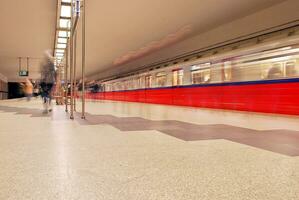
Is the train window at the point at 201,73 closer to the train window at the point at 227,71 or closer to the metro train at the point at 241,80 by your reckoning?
the metro train at the point at 241,80

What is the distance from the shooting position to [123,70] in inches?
949

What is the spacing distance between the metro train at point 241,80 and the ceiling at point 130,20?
124 centimetres

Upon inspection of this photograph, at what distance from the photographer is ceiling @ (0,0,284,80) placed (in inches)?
348

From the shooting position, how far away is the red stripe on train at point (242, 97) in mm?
7129

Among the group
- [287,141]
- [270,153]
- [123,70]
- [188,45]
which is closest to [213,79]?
[188,45]

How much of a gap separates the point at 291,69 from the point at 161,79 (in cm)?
859

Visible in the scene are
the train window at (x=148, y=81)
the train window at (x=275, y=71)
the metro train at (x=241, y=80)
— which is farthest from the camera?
the train window at (x=148, y=81)

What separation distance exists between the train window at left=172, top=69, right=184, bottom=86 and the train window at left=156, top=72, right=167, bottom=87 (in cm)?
107

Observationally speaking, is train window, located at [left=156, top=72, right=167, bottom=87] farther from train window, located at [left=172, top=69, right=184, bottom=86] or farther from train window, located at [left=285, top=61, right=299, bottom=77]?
train window, located at [left=285, top=61, right=299, bottom=77]

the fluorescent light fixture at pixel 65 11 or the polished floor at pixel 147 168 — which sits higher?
the fluorescent light fixture at pixel 65 11

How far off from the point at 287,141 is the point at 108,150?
2.00 meters

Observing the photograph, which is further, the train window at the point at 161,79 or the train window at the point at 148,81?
the train window at the point at 148,81

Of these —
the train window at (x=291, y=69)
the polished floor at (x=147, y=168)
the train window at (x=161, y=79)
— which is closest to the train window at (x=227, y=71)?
the train window at (x=291, y=69)

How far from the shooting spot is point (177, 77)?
13.3 meters
